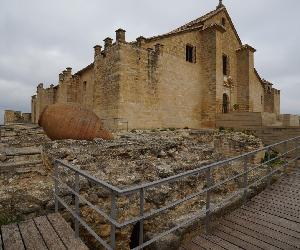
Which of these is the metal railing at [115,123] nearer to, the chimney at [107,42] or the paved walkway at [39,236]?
the chimney at [107,42]

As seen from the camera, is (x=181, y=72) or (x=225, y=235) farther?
(x=181, y=72)

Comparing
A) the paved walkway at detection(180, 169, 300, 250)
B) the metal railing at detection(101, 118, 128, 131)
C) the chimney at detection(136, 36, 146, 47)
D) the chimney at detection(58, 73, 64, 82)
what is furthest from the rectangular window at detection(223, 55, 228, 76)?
the paved walkway at detection(180, 169, 300, 250)

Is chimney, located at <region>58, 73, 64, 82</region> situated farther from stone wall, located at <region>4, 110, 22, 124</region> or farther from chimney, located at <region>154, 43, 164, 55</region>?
chimney, located at <region>154, 43, 164, 55</region>

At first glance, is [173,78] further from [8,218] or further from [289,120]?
[8,218]

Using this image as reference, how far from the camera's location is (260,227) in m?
4.40

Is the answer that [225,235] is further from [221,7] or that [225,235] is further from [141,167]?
[221,7]

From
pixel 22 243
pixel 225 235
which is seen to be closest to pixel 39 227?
pixel 22 243

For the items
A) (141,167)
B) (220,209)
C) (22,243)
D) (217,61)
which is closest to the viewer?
(22,243)

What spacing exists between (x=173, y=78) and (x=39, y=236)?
15.8 meters

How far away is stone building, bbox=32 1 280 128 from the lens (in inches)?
621

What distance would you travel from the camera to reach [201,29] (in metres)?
21.1

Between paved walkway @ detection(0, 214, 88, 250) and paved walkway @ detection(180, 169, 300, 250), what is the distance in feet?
5.25

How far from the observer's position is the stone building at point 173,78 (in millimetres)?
15766

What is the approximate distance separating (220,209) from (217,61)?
56.3 ft
